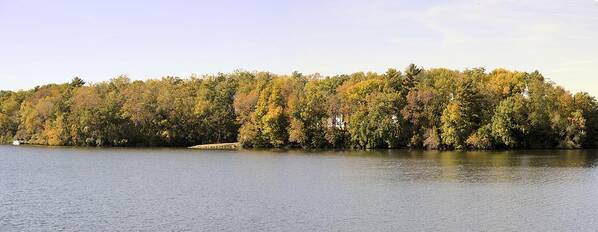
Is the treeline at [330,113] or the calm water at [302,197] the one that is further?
the treeline at [330,113]

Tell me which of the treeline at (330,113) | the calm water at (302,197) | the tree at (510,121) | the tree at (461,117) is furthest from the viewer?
the treeline at (330,113)

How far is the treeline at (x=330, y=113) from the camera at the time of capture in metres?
98.9

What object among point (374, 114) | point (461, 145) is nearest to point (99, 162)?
point (374, 114)

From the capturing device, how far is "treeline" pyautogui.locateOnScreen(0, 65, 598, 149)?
324 ft

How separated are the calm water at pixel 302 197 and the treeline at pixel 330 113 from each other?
100 feet

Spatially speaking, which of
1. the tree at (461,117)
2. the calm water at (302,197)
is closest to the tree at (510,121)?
the tree at (461,117)

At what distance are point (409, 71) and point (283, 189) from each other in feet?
222

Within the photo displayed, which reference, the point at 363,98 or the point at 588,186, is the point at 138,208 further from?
the point at 363,98

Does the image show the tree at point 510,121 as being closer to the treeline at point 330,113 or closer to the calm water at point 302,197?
the treeline at point 330,113

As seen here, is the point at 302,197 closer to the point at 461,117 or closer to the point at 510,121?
the point at 461,117

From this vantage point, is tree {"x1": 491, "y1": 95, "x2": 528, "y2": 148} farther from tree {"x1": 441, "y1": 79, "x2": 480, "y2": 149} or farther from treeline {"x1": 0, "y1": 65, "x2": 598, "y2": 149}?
tree {"x1": 441, "y1": 79, "x2": 480, "y2": 149}

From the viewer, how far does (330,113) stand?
10919 cm

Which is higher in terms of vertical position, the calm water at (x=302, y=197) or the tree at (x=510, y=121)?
the tree at (x=510, y=121)

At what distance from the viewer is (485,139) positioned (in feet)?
316
